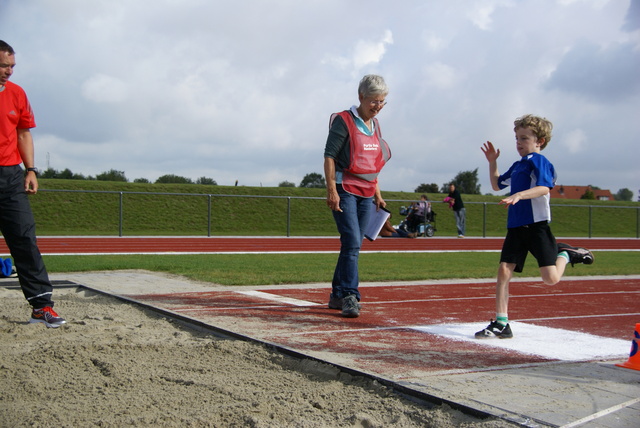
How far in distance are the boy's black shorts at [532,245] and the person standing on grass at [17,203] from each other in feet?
11.6

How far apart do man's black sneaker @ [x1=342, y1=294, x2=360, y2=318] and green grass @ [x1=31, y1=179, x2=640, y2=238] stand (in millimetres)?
17360

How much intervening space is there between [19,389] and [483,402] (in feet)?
7.66

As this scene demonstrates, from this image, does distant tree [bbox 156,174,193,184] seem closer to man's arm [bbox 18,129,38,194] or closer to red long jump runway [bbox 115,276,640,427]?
red long jump runway [bbox 115,276,640,427]

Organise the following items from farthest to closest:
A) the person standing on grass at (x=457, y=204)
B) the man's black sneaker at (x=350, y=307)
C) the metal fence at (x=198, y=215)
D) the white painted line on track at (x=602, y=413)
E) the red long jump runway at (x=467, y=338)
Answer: the metal fence at (x=198, y=215)
the person standing on grass at (x=457, y=204)
the man's black sneaker at (x=350, y=307)
the red long jump runway at (x=467, y=338)
the white painted line on track at (x=602, y=413)

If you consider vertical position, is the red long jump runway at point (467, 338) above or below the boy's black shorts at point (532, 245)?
below

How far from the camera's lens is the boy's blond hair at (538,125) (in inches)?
190

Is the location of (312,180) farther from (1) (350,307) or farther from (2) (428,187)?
(1) (350,307)

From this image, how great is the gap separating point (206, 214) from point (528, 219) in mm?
26272

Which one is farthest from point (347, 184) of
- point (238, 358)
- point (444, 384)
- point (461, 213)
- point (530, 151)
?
point (461, 213)

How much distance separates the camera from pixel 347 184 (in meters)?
5.84

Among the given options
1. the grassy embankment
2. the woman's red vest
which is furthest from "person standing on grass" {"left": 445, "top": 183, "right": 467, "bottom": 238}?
the woman's red vest

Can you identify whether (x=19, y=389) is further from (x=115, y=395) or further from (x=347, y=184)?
(x=347, y=184)

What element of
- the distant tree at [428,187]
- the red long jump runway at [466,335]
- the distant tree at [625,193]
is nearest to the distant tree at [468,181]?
the distant tree at [428,187]

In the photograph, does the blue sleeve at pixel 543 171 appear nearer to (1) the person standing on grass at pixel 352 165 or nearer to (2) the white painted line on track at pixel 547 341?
(2) the white painted line on track at pixel 547 341
